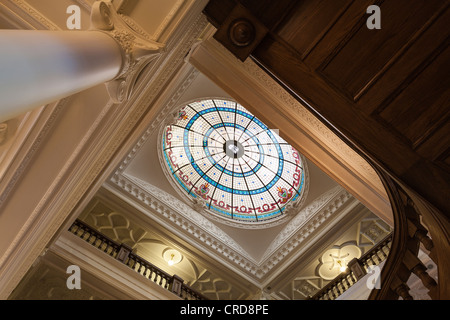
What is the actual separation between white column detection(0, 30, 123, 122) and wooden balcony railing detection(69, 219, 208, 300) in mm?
7004

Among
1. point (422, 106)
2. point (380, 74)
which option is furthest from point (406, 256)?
point (380, 74)

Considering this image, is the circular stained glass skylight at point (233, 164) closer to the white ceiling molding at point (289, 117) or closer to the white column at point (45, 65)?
the white ceiling molding at point (289, 117)

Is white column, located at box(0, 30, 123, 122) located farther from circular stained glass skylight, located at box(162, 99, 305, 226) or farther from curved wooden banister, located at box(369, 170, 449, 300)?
circular stained glass skylight, located at box(162, 99, 305, 226)

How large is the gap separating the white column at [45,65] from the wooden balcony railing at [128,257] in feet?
23.0

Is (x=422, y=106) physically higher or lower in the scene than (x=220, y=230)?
higher

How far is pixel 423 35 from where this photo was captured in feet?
7.59

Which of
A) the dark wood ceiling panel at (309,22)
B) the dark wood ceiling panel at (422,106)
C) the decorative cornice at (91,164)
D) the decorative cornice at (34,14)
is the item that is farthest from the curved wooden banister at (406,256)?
the decorative cornice at (34,14)

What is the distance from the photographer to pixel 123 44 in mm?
3867

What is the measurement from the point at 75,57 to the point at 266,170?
1003cm

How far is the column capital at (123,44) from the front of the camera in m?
3.76

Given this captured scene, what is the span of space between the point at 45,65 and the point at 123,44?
5.74ft

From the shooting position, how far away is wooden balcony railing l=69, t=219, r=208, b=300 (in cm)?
945

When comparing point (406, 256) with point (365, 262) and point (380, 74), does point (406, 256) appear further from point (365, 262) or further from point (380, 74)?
point (365, 262)
